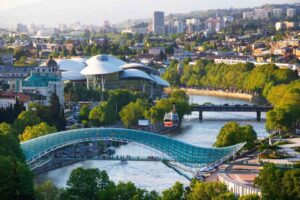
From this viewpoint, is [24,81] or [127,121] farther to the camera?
[24,81]

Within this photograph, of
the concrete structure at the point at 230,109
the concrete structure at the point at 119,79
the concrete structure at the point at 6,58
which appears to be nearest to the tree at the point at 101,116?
the concrete structure at the point at 230,109

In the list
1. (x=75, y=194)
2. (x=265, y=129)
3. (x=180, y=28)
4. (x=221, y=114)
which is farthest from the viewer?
(x=180, y=28)

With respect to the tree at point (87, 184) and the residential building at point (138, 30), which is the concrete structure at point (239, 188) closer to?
the tree at point (87, 184)

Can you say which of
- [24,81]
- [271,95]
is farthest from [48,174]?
[271,95]

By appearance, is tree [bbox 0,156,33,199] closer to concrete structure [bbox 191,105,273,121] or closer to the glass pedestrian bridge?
the glass pedestrian bridge

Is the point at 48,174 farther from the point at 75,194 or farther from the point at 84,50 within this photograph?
the point at 84,50

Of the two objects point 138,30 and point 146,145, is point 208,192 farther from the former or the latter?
point 138,30
